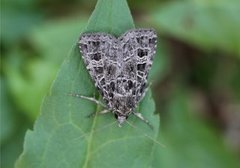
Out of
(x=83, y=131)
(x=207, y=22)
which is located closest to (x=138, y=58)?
(x=83, y=131)

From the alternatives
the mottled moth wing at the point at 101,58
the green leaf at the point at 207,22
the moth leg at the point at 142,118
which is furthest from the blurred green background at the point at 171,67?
the moth leg at the point at 142,118

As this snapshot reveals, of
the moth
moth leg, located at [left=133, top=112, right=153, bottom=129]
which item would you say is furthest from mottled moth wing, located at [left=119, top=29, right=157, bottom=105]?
moth leg, located at [left=133, top=112, right=153, bottom=129]

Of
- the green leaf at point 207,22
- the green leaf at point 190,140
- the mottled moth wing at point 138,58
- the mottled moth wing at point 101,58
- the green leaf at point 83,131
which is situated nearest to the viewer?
the green leaf at point 83,131

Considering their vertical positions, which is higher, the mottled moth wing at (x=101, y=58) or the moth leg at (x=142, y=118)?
the mottled moth wing at (x=101, y=58)

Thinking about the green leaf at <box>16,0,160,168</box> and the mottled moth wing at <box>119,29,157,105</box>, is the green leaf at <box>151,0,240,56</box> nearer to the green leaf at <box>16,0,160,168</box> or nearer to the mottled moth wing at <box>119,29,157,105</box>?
the mottled moth wing at <box>119,29,157,105</box>

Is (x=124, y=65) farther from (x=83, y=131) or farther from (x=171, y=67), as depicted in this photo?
(x=171, y=67)

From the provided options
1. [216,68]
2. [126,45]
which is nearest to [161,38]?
[216,68]

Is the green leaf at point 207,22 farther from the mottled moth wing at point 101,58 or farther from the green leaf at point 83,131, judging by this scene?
the green leaf at point 83,131

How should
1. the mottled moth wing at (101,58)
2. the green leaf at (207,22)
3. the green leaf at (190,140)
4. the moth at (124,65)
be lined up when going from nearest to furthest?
the mottled moth wing at (101,58) < the moth at (124,65) < the green leaf at (207,22) < the green leaf at (190,140)
